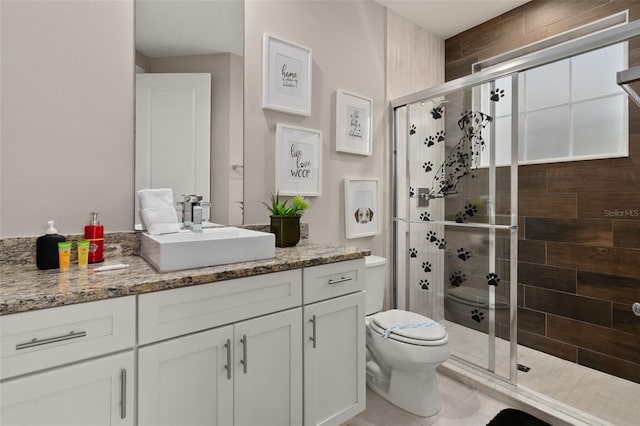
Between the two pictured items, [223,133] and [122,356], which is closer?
[122,356]

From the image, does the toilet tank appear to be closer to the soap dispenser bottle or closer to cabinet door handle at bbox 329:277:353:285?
cabinet door handle at bbox 329:277:353:285

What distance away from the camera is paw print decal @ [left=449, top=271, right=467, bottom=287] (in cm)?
224

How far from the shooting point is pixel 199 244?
1.22 m

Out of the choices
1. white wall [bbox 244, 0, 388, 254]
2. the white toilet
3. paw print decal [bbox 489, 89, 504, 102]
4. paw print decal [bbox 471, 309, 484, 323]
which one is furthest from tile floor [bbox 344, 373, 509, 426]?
paw print decal [bbox 489, 89, 504, 102]

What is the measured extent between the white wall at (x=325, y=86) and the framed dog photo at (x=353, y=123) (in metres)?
0.05

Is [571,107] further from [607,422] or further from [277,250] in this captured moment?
[277,250]

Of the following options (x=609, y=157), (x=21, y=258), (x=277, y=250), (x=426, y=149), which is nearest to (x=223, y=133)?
(x=277, y=250)

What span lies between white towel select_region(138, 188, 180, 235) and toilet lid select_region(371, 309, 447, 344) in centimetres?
125

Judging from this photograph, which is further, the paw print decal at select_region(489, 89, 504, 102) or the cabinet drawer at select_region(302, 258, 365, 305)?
the paw print decal at select_region(489, 89, 504, 102)

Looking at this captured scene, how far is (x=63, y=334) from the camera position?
92 cm

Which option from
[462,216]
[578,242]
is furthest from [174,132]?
[578,242]

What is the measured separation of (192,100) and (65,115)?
538 mm

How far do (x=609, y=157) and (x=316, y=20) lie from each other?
2128mm

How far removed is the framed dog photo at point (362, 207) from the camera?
2391 millimetres
